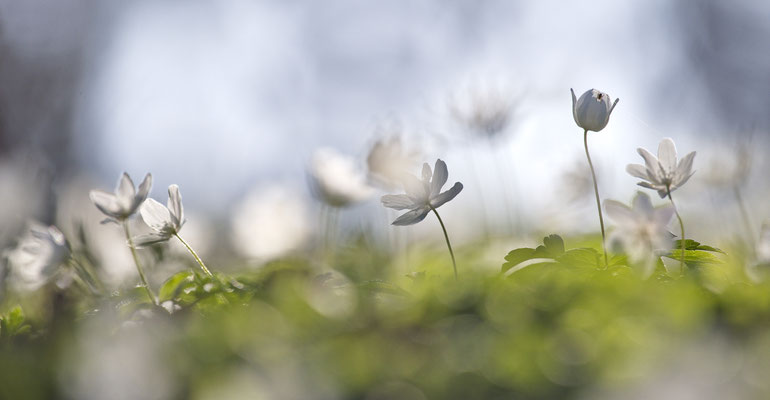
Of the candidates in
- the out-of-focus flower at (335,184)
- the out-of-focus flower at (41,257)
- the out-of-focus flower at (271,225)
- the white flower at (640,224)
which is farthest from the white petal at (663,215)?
the out-of-focus flower at (271,225)

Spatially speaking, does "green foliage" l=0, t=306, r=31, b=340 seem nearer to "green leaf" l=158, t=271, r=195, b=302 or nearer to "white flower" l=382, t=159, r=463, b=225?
"green leaf" l=158, t=271, r=195, b=302

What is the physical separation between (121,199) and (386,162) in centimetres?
80

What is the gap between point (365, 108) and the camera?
12.4 m

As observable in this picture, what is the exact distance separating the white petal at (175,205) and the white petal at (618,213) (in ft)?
2.12

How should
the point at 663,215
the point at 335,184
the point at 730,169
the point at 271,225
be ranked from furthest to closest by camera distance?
1. the point at 730,169
2. the point at 271,225
3. the point at 335,184
4. the point at 663,215

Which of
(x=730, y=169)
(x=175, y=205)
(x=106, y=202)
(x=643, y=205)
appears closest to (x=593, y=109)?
(x=643, y=205)

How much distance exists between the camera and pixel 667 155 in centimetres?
90

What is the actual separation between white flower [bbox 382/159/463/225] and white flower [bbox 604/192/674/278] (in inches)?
9.6

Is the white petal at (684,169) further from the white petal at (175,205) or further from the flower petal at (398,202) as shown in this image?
the white petal at (175,205)

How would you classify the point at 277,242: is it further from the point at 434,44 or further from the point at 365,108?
the point at 365,108

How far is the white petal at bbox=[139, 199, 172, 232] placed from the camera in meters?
0.96

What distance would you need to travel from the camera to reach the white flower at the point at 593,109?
993mm

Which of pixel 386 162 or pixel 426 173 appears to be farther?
pixel 386 162

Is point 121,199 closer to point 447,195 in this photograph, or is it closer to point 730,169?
point 447,195
